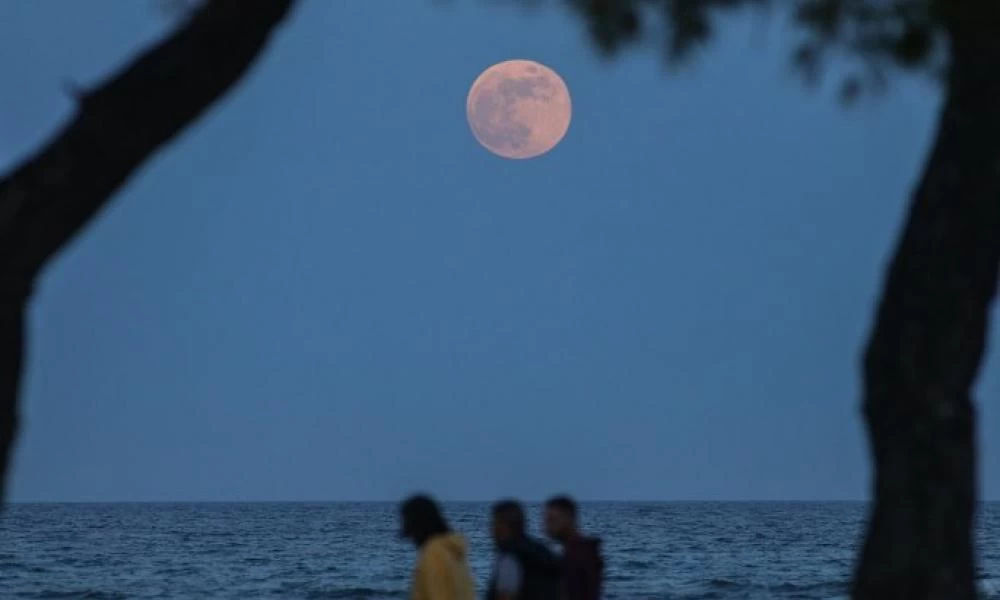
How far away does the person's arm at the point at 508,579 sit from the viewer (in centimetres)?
835

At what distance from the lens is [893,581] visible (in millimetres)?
7750

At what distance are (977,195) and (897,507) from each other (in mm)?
1467

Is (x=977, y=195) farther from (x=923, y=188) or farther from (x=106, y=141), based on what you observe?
(x=106, y=141)

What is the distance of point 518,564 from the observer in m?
8.44

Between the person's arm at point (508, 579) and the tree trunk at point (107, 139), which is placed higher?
the tree trunk at point (107, 139)

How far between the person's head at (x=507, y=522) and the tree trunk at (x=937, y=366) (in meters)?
1.70

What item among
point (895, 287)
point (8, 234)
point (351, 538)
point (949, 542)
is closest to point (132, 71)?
point (8, 234)

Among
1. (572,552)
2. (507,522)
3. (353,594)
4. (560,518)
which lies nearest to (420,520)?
(507,522)

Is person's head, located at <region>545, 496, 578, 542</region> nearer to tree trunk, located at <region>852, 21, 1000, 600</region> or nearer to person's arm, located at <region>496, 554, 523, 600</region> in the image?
person's arm, located at <region>496, 554, 523, 600</region>

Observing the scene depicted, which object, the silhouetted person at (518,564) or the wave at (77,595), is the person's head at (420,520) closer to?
the silhouetted person at (518,564)

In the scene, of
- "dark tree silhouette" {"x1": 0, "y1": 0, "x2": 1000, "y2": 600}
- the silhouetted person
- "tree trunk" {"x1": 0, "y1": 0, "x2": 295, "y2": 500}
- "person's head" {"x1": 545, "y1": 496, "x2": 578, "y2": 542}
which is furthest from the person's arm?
"tree trunk" {"x1": 0, "y1": 0, "x2": 295, "y2": 500}

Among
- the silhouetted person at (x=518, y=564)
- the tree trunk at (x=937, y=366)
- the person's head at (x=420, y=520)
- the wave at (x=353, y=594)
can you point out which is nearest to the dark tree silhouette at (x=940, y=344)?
the tree trunk at (x=937, y=366)

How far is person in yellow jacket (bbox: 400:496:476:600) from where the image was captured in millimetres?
8312

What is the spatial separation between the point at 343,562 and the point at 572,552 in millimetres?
42619
